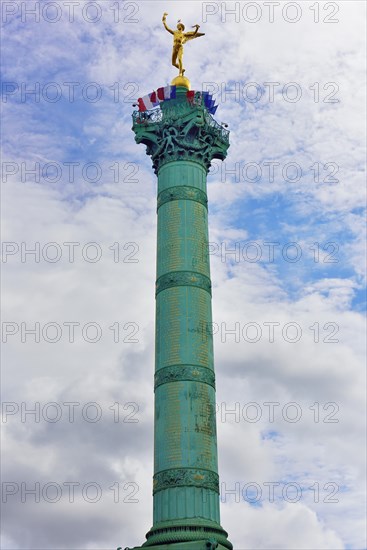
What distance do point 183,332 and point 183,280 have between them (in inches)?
133

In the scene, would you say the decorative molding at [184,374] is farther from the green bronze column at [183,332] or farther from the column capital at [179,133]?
the column capital at [179,133]

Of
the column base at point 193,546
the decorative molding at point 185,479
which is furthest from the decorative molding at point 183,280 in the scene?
the column base at point 193,546

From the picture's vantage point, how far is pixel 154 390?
155ft

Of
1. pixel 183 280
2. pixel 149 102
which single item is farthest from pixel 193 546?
pixel 149 102

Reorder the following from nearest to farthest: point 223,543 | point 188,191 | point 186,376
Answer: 1. point 223,543
2. point 186,376
3. point 188,191

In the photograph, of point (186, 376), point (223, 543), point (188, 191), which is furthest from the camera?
point (188, 191)

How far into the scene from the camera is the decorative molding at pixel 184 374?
46.0 metres

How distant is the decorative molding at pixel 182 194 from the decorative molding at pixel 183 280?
17.2ft

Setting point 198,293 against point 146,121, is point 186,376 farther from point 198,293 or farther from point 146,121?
point 146,121

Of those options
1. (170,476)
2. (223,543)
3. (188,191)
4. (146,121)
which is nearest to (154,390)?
(170,476)

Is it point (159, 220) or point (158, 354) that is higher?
point (159, 220)

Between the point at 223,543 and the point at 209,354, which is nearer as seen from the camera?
the point at 223,543

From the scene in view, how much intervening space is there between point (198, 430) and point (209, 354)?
4.88m

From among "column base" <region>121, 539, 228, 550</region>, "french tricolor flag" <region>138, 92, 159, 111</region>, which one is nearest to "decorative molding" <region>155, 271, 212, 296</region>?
"french tricolor flag" <region>138, 92, 159, 111</region>
